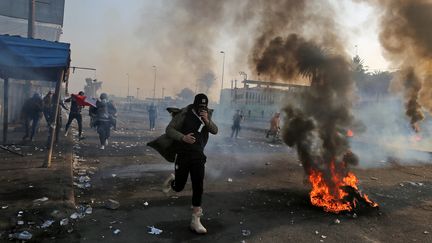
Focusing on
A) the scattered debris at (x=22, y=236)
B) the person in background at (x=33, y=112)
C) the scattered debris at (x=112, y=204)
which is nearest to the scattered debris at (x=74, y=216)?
the scattered debris at (x=112, y=204)

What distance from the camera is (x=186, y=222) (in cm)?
480

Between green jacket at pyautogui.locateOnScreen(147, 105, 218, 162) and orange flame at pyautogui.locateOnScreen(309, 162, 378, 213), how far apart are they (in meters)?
2.32

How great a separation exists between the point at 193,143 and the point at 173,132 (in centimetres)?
31

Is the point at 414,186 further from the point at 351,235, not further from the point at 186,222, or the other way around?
the point at 186,222

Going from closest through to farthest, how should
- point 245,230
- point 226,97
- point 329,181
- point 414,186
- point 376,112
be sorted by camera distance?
point 245,230 < point 329,181 < point 414,186 < point 376,112 < point 226,97

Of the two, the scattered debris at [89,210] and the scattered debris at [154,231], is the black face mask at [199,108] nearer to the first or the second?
the scattered debris at [154,231]

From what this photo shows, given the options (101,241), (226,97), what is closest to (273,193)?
(101,241)

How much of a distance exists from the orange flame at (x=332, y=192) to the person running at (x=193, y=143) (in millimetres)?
2312

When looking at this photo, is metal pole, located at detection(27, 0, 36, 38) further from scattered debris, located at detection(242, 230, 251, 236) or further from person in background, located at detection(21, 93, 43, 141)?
scattered debris, located at detection(242, 230, 251, 236)

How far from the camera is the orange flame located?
225 inches

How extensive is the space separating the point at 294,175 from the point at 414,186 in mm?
2728

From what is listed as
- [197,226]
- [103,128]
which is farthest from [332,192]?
[103,128]

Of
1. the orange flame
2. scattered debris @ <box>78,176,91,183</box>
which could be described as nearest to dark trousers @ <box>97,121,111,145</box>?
scattered debris @ <box>78,176,91,183</box>

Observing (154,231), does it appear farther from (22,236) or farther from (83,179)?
(83,179)
